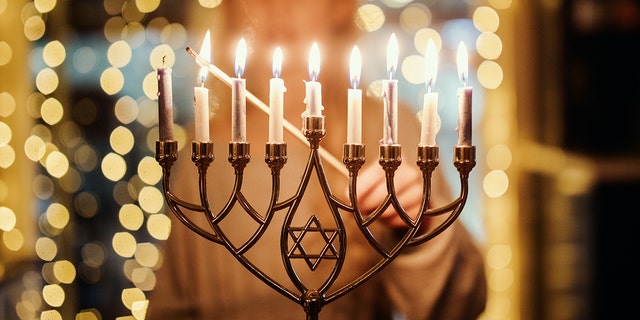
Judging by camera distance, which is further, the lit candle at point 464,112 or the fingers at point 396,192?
the fingers at point 396,192

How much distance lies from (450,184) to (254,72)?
21.1 inches

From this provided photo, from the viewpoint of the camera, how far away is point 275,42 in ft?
5.01

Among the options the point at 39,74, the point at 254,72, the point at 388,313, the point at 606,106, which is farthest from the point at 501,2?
the point at 39,74

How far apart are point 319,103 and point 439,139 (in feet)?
2.88

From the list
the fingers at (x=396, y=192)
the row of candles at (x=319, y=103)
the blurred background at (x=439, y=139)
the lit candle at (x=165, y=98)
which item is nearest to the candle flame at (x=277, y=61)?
the row of candles at (x=319, y=103)

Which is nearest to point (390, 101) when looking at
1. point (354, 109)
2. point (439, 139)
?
point (354, 109)

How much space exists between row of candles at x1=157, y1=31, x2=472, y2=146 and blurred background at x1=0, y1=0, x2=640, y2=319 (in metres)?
0.79

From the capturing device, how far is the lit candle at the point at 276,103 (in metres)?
0.71

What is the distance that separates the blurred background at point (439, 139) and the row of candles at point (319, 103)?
0.79 m

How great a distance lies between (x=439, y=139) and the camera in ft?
5.08

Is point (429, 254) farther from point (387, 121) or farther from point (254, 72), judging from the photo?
point (387, 121)

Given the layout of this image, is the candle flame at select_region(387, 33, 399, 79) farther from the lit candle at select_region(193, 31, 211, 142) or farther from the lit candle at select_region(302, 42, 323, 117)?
the lit candle at select_region(193, 31, 211, 142)

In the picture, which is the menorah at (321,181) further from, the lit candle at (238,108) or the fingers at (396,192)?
the fingers at (396,192)

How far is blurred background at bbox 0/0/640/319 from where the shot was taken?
59.2 inches
